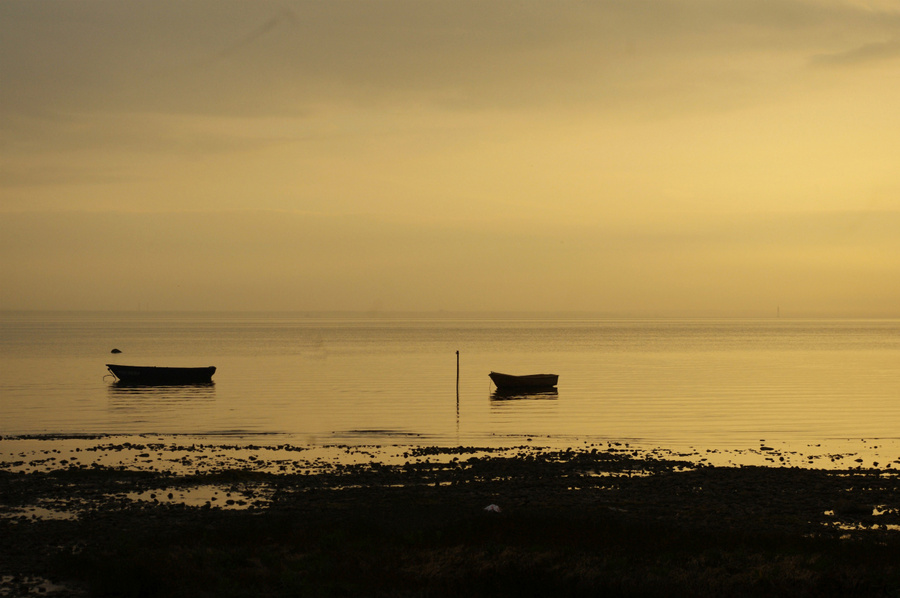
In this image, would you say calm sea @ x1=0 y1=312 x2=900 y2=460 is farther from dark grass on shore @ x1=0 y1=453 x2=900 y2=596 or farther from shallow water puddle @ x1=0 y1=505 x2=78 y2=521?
shallow water puddle @ x1=0 y1=505 x2=78 y2=521

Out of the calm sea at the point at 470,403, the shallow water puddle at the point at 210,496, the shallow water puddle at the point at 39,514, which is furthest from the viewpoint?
the calm sea at the point at 470,403

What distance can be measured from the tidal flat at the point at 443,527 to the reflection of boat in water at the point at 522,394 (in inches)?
1366

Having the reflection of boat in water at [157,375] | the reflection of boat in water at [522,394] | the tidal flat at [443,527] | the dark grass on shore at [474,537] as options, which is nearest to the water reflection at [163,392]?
the reflection of boat in water at [157,375]

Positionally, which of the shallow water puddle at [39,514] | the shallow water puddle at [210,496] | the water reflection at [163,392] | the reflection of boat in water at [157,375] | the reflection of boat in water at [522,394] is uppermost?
the reflection of boat in water at [157,375]

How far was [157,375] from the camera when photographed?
82312mm

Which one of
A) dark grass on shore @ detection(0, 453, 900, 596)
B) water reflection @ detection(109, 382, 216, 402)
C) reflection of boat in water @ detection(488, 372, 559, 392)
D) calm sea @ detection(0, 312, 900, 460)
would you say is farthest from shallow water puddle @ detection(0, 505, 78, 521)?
reflection of boat in water @ detection(488, 372, 559, 392)

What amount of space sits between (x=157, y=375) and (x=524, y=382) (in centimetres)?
3669

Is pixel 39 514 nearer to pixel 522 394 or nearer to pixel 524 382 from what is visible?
pixel 522 394

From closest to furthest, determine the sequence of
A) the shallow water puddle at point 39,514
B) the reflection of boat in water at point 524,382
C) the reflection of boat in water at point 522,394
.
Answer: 1. the shallow water puddle at point 39,514
2. the reflection of boat in water at point 522,394
3. the reflection of boat in water at point 524,382

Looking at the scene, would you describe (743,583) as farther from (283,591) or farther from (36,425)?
(36,425)

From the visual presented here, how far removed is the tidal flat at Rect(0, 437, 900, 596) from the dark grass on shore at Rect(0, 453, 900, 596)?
0.06 m

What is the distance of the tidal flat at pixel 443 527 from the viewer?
15.6 m

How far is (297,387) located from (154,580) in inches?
2468

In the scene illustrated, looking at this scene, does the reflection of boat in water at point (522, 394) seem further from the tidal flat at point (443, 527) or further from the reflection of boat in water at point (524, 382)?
the tidal flat at point (443, 527)
